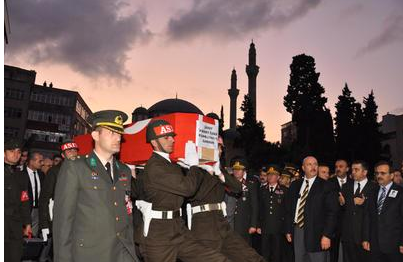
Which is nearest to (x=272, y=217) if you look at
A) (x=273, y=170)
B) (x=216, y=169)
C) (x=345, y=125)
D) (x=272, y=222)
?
(x=272, y=222)

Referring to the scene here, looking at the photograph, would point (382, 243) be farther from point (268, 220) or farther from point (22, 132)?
point (22, 132)

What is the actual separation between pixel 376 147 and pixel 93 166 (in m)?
42.9

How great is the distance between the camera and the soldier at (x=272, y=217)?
29.1 feet

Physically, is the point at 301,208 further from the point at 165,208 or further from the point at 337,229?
the point at 165,208

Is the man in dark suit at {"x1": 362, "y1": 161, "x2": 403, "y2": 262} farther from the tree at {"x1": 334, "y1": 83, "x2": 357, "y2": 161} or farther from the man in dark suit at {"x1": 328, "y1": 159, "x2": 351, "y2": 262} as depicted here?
the tree at {"x1": 334, "y1": 83, "x2": 357, "y2": 161}

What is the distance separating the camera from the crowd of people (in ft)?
11.8

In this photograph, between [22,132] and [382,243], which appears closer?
[382,243]

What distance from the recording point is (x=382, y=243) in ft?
21.2

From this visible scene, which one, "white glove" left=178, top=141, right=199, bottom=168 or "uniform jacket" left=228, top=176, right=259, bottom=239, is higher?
"white glove" left=178, top=141, right=199, bottom=168

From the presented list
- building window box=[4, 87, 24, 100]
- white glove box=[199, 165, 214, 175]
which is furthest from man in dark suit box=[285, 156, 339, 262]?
building window box=[4, 87, 24, 100]

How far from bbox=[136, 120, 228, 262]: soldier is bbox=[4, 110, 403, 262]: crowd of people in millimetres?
11

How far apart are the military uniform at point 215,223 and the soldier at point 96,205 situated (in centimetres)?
201

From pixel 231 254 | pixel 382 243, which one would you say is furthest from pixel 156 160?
pixel 382 243

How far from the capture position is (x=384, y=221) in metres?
6.53
